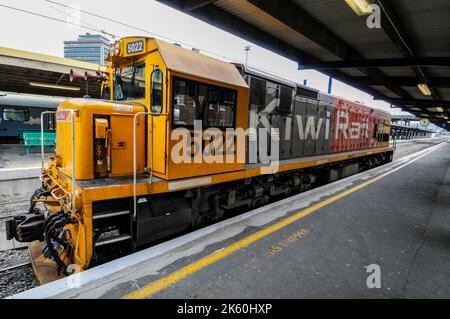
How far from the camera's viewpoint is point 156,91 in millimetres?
4121

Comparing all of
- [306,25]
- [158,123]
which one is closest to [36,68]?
[158,123]

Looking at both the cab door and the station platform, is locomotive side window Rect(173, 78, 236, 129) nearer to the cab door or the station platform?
the cab door

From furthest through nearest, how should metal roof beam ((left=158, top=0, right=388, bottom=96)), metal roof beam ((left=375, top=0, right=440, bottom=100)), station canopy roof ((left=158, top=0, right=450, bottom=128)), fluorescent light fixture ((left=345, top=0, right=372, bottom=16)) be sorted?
metal roof beam ((left=158, top=0, right=388, bottom=96))
station canopy roof ((left=158, top=0, right=450, bottom=128))
metal roof beam ((left=375, top=0, right=440, bottom=100))
fluorescent light fixture ((left=345, top=0, right=372, bottom=16))

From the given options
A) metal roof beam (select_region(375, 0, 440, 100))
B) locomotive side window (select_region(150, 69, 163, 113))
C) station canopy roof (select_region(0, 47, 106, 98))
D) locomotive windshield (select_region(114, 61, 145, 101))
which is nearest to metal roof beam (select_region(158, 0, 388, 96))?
locomotive windshield (select_region(114, 61, 145, 101))

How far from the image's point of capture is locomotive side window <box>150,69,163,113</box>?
13.2ft

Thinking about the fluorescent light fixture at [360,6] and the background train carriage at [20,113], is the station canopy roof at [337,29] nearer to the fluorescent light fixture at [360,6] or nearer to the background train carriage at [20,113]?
→ the fluorescent light fixture at [360,6]

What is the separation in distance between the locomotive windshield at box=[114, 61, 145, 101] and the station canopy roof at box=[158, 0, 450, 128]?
2862mm

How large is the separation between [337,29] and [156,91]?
7556 millimetres

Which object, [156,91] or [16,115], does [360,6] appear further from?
[16,115]

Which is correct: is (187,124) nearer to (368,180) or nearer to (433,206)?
(433,206)

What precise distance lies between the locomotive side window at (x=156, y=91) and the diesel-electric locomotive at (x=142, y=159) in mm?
16

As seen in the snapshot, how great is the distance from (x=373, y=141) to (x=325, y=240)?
40.2ft

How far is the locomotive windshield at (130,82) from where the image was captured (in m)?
4.45

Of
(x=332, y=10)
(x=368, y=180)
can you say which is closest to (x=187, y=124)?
(x=332, y=10)
